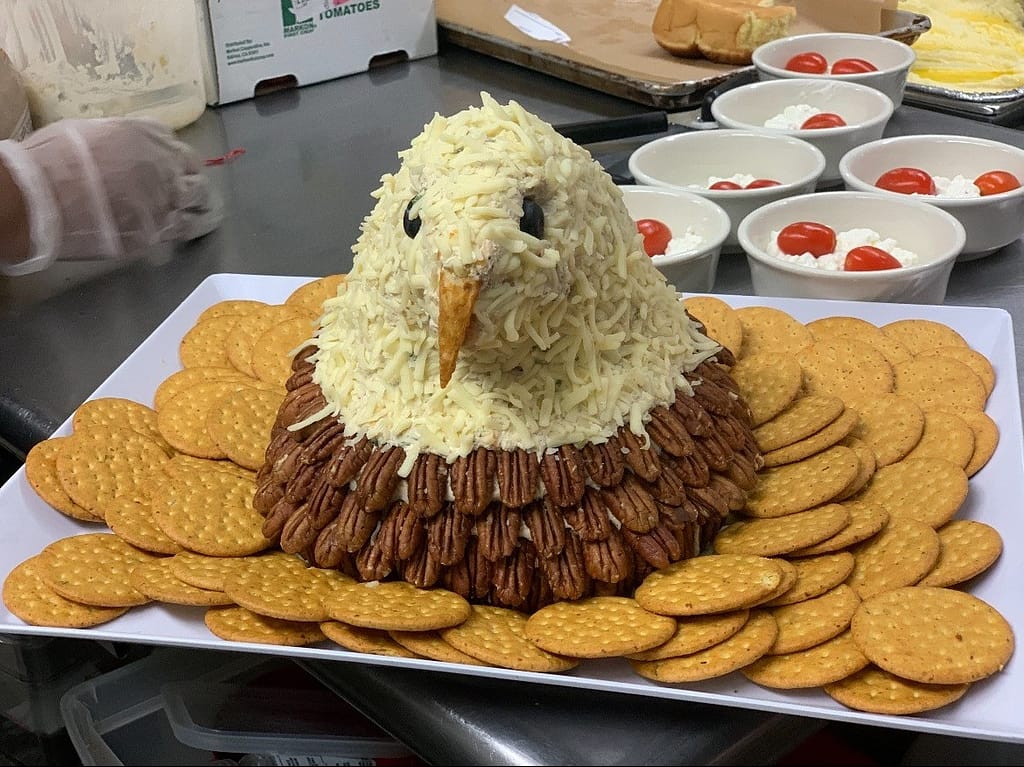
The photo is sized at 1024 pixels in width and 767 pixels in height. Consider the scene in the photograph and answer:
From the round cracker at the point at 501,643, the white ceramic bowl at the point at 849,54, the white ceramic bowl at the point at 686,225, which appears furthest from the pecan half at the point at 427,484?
the white ceramic bowl at the point at 849,54

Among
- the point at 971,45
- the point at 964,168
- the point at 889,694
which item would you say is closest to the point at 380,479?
the point at 889,694

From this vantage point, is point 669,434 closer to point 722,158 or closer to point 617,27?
point 722,158

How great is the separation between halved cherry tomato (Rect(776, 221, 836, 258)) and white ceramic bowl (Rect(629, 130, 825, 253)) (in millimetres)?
194

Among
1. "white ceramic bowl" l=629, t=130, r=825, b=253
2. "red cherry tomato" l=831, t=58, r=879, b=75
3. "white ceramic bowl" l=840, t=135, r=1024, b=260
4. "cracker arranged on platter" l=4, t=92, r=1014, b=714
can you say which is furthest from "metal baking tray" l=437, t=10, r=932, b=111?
"cracker arranged on platter" l=4, t=92, r=1014, b=714

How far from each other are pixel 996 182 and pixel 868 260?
411mm

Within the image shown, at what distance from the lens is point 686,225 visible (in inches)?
71.3

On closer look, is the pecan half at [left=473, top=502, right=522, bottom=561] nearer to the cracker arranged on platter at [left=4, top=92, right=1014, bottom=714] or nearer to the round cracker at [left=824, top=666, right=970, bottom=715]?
the cracker arranged on platter at [left=4, top=92, right=1014, bottom=714]

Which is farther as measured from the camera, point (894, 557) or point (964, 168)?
point (964, 168)

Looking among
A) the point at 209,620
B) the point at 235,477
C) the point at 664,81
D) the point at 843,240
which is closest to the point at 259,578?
the point at 209,620

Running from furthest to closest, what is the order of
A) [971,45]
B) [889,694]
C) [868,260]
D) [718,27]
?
[971,45] < [718,27] < [868,260] < [889,694]

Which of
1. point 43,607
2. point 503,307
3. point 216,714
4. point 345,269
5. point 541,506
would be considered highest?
point 503,307

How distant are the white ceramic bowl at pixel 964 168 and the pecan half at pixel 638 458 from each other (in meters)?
0.93

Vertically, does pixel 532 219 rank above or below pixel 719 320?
above

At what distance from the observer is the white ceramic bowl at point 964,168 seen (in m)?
1.76
